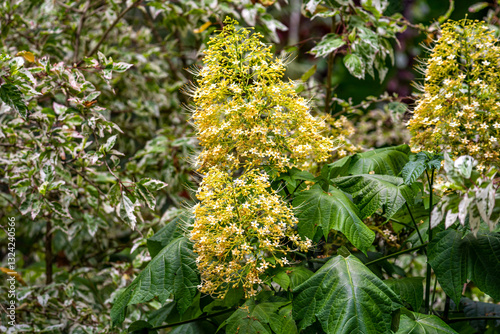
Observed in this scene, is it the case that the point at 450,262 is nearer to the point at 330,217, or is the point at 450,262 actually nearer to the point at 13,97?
the point at 330,217

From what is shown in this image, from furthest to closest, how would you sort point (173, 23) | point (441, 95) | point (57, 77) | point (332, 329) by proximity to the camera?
point (173, 23) < point (57, 77) < point (441, 95) < point (332, 329)

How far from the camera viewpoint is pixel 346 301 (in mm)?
1229

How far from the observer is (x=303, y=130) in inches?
56.3

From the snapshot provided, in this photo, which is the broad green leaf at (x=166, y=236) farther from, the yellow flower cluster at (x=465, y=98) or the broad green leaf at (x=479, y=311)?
the broad green leaf at (x=479, y=311)

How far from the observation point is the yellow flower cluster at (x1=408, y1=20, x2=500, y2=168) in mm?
1375

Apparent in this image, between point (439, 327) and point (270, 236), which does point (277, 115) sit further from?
point (439, 327)

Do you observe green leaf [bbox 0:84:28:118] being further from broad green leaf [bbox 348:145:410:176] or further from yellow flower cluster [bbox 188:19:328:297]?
broad green leaf [bbox 348:145:410:176]

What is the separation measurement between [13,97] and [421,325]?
1.80 meters

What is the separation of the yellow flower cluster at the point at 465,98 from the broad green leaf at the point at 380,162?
0.21 metres

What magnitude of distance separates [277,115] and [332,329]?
652 mm

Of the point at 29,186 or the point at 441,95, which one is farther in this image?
the point at 29,186

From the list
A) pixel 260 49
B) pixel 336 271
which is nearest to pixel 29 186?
pixel 260 49

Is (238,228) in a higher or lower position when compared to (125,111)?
higher

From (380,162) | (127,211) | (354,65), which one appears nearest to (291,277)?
(380,162)
